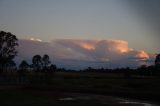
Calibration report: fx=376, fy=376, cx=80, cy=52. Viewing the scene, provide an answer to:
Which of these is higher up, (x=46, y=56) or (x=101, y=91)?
(x=46, y=56)

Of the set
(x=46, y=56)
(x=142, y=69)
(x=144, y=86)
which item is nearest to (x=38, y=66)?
(x=46, y=56)

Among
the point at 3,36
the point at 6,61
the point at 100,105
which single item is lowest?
the point at 100,105

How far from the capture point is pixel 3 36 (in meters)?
78.8

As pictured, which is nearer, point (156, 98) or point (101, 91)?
point (156, 98)

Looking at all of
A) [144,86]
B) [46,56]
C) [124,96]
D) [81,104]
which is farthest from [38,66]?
[81,104]

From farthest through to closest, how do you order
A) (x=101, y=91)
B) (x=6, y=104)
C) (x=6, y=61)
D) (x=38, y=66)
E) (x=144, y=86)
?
(x=38, y=66), (x=6, y=61), (x=144, y=86), (x=101, y=91), (x=6, y=104)

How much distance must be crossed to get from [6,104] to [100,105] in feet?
28.0

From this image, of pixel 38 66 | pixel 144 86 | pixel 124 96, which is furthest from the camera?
pixel 38 66

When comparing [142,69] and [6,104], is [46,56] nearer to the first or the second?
[142,69]

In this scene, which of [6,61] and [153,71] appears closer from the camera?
[6,61]

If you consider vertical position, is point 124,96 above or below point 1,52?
below

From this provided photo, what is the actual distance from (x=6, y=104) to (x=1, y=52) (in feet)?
170

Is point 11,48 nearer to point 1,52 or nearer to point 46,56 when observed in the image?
point 1,52

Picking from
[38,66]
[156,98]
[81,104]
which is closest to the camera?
[81,104]
